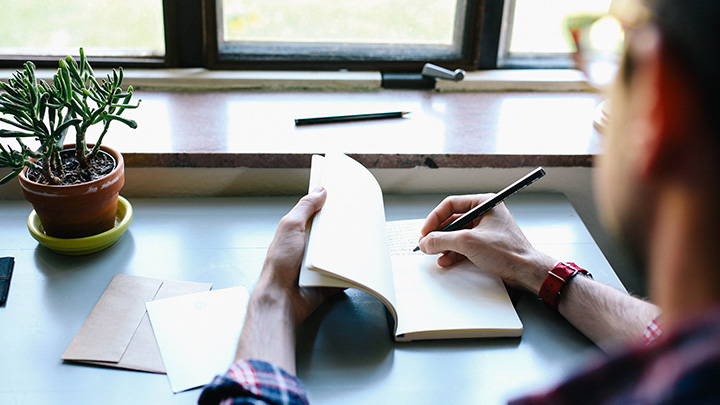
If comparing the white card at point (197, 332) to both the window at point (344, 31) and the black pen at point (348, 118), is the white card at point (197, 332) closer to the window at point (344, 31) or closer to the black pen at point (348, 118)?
the black pen at point (348, 118)

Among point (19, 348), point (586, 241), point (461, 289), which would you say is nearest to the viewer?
point (19, 348)

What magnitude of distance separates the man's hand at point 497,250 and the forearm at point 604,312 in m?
0.05

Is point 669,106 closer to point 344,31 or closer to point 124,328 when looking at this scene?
point 124,328

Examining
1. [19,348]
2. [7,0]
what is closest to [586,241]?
[19,348]

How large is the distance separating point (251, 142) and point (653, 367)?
1016 millimetres

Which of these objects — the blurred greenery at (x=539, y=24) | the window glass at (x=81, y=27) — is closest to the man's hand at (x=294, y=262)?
the window glass at (x=81, y=27)

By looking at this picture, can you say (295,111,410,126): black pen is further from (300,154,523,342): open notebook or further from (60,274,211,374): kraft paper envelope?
(60,274,211,374): kraft paper envelope

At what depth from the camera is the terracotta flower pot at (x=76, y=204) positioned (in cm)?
92

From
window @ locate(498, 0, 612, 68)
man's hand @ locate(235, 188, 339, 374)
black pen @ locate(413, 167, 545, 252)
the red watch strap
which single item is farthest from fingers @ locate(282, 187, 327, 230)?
window @ locate(498, 0, 612, 68)

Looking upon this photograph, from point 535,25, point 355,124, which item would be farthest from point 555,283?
point 535,25

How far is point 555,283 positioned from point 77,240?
2.61ft

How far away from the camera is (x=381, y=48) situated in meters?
1.64

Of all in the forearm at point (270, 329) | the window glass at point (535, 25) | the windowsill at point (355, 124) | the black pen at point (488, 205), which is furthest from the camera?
the window glass at point (535, 25)

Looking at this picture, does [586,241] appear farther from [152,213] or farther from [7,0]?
[7,0]
